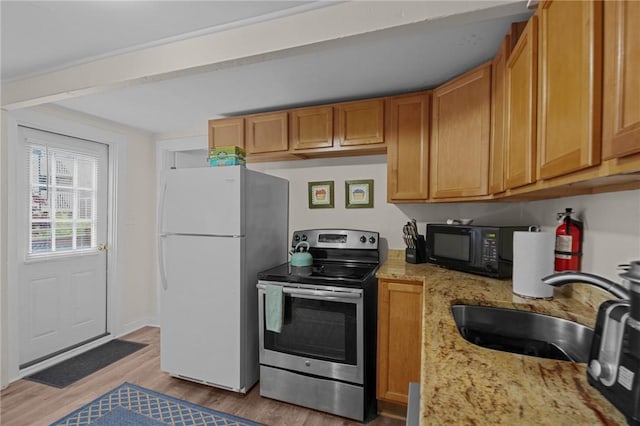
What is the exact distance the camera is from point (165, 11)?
1.43 m

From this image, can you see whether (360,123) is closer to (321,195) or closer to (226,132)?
(321,195)

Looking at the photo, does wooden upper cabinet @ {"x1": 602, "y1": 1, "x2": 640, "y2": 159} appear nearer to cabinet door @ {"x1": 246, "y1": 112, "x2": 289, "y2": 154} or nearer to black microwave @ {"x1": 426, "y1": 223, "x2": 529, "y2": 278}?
black microwave @ {"x1": 426, "y1": 223, "x2": 529, "y2": 278}

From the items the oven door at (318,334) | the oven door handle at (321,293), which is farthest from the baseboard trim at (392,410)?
the oven door handle at (321,293)

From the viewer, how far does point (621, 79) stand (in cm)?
66

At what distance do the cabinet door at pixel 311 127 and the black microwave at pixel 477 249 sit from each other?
117 centimetres

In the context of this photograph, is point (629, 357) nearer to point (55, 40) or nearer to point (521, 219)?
point (521, 219)

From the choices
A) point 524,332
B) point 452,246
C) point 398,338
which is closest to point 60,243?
point 398,338

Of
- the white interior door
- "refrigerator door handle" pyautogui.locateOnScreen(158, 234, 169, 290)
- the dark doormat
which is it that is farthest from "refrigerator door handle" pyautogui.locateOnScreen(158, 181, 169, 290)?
the white interior door

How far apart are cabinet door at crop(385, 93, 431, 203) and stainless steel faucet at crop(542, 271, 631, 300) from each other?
1.52 metres

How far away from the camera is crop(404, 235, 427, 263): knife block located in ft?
7.88

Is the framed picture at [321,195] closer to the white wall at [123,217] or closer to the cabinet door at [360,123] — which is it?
the cabinet door at [360,123]

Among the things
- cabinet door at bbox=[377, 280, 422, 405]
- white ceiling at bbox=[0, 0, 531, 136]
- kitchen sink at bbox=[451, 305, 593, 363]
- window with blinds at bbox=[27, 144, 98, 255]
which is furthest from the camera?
window with blinds at bbox=[27, 144, 98, 255]

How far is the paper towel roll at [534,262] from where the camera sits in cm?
136

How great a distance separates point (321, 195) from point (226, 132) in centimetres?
108
